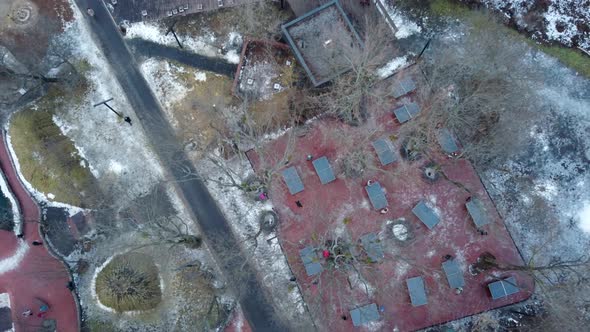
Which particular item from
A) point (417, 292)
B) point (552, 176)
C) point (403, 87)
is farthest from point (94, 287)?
point (552, 176)

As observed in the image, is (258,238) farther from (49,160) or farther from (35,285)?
(49,160)

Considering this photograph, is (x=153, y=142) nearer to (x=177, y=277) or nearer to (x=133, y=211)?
(x=133, y=211)

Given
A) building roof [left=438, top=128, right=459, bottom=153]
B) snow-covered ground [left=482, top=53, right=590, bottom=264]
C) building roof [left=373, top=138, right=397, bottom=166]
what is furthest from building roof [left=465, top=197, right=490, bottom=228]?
building roof [left=373, top=138, right=397, bottom=166]

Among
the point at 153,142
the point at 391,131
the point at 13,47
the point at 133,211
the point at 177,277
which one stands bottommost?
the point at 177,277

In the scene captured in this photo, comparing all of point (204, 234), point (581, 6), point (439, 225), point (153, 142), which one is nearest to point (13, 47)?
point (153, 142)

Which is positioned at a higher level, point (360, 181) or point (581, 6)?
point (581, 6)
